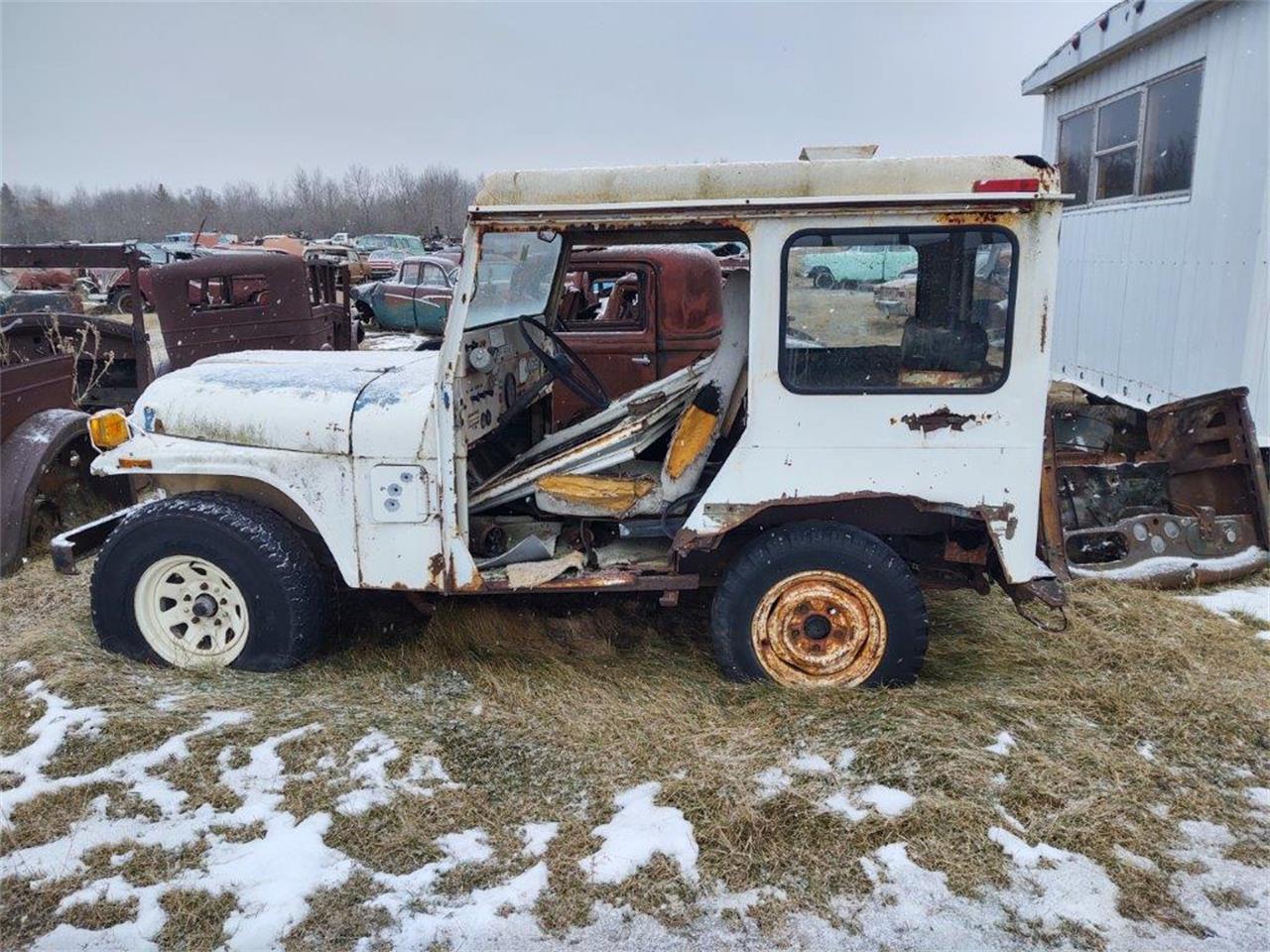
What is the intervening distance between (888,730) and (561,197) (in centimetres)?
234

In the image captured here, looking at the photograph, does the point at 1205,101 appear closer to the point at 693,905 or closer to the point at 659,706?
the point at 659,706

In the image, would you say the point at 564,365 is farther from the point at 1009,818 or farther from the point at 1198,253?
the point at 1198,253

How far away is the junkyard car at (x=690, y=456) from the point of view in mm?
3508

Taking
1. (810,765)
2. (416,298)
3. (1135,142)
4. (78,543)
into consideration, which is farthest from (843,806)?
(416,298)

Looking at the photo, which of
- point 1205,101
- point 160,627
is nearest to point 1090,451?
point 1205,101

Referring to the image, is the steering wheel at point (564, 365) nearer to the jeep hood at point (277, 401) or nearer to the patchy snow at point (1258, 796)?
the jeep hood at point (277, 401)

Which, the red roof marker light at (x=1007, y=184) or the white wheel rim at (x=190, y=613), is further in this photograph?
the white wheel rim at (x=190, y=613)

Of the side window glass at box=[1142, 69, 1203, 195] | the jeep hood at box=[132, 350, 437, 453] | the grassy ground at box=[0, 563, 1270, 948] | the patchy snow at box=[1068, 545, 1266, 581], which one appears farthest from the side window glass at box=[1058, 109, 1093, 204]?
the jeep hood at box=[132, 350, 437, 453]

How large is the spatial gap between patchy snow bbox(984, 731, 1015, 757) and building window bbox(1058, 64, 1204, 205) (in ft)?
16.6

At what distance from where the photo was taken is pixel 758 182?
11.4 feet

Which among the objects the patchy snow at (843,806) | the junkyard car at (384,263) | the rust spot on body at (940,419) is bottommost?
the patchy snow at (843,806)

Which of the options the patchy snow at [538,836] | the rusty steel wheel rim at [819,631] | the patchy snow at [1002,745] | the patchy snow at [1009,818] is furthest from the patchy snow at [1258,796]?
the patchy snow at [538,836]

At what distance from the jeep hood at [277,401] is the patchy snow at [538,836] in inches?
63.5

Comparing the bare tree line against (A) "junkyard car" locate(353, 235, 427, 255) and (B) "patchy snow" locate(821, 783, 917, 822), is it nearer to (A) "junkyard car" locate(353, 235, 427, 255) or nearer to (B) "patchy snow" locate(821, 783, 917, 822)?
(A) "junkyard car" locate(353, 235, 427, 255)
